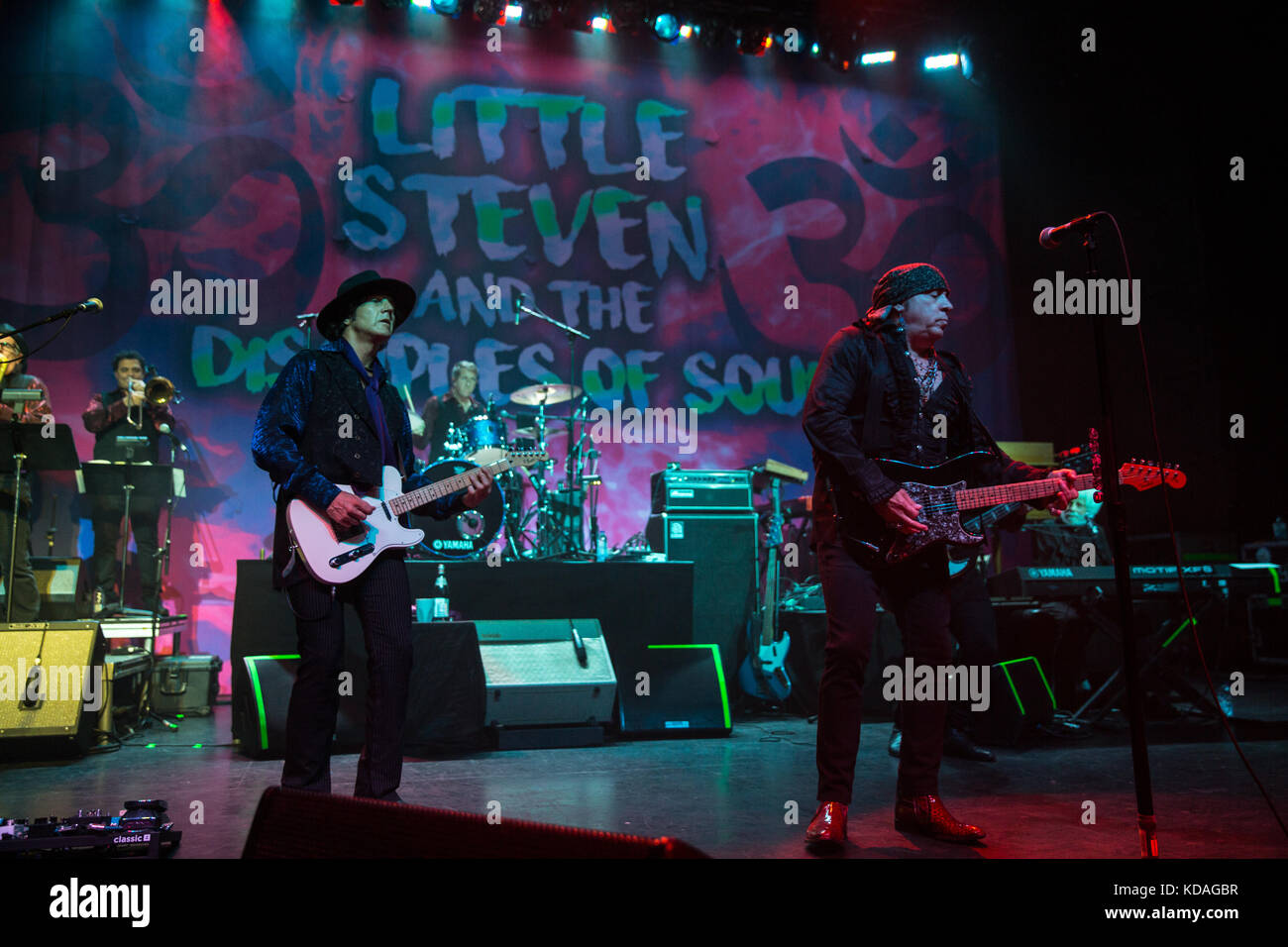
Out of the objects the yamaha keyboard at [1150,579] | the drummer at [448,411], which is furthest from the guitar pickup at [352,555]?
the drummer at [448,411]

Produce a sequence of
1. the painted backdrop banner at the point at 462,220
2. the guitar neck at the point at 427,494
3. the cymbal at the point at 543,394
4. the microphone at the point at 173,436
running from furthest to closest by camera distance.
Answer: the painted backdrop banner at the point at 462,220 < the cymbal at the point at 543,394 < the microphone at the point at 173,436 < the guitar neck at the point at 427,494

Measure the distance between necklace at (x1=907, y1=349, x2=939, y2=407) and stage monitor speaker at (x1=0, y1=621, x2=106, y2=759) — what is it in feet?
16.1

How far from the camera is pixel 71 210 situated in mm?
9078

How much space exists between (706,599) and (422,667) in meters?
2.59

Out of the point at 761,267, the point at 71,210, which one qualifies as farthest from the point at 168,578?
the point at 761,267

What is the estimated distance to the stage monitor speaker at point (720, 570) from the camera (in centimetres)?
741

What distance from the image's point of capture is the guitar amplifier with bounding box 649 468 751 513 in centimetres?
767

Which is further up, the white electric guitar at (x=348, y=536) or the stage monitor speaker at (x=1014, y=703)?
the white electric guitar at (x=348, y=536)

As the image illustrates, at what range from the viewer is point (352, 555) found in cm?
356

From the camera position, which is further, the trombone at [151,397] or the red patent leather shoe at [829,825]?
the trombone at [151,397]

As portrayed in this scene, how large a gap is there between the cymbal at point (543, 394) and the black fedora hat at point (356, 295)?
4.74 m

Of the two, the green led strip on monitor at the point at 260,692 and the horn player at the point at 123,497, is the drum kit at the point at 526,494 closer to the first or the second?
the green led strip on monitor at the point at 260,692

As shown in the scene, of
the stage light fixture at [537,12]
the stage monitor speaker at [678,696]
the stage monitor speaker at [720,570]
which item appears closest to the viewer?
the stage monitor speaker at [678,696]

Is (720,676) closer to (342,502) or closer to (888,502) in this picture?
(888,502)
